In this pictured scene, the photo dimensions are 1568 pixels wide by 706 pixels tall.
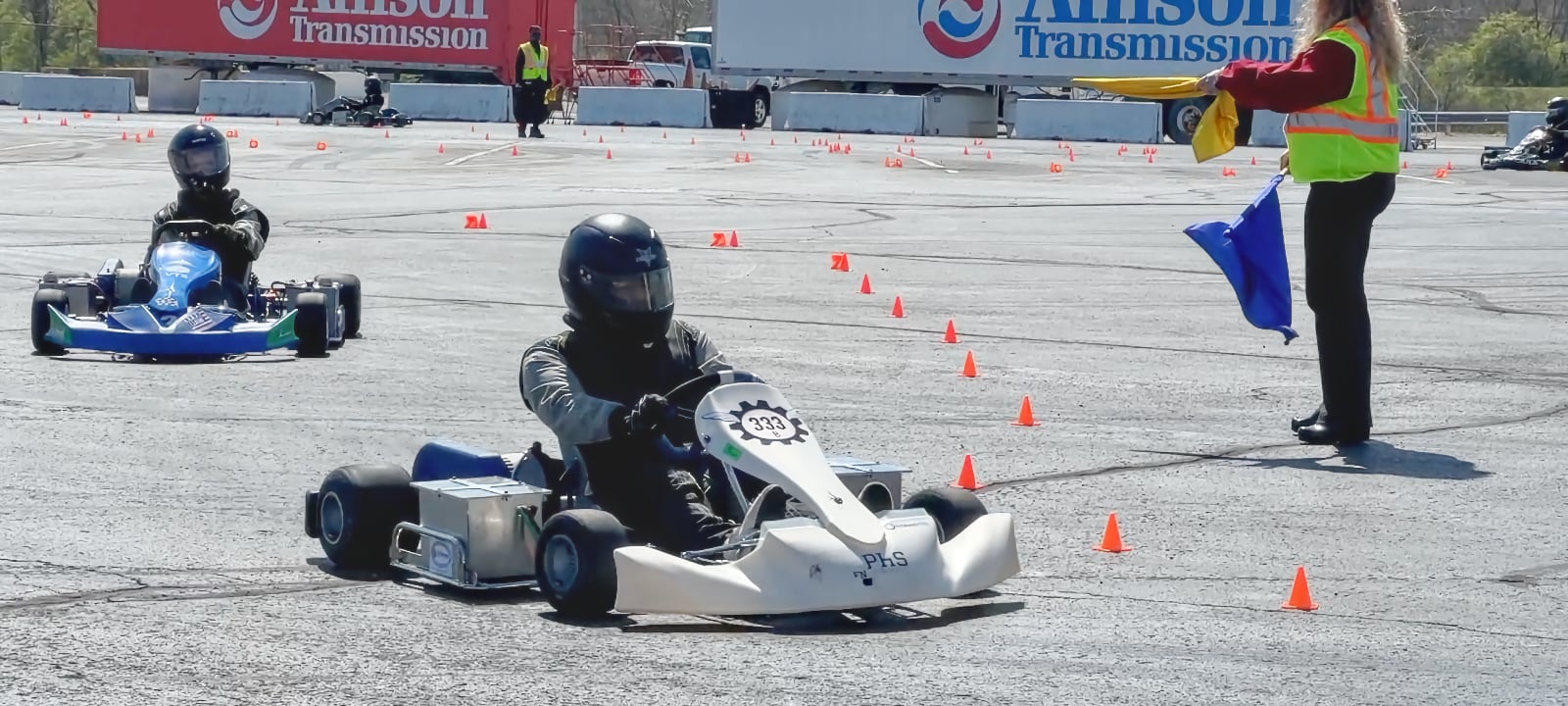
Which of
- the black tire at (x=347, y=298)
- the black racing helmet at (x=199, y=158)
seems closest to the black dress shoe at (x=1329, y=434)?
the black tire at (x=347, y=298)

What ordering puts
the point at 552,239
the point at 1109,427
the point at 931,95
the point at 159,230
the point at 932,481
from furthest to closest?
the point at 931,95
the point at 552,239
the point at 159,230
the point at 1109,427
the point at 932,481

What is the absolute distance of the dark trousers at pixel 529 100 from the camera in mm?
32281

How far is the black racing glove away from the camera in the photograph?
5508 mm

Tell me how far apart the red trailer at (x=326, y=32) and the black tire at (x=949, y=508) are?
134ft

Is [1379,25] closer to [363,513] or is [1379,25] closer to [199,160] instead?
[363,513]

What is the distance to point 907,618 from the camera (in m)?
5.39

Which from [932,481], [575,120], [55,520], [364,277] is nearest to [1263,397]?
[932,481]

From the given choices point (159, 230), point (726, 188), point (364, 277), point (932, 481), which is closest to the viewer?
point (932, 481)

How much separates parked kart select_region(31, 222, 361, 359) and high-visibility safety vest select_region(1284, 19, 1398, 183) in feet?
15.5

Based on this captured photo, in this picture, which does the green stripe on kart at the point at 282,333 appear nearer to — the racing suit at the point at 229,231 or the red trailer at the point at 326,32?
the racing suit at the point at 229,231

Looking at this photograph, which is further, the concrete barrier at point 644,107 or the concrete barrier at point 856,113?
the concrete barrier at point 644,107

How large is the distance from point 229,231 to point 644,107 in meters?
31.0

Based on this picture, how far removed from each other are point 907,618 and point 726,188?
58.5 feet

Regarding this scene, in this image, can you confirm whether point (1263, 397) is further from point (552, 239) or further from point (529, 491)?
point (552, 239)
